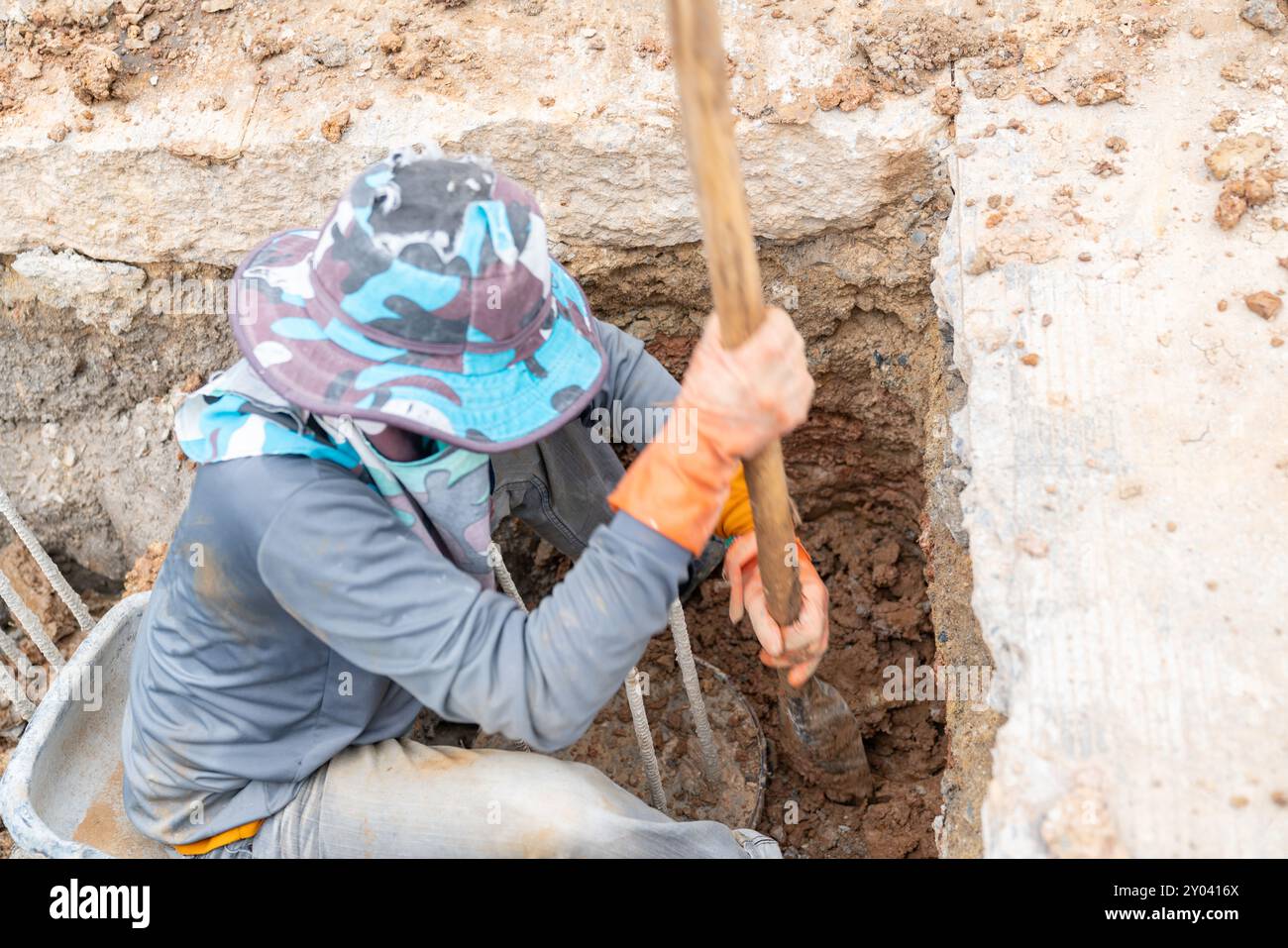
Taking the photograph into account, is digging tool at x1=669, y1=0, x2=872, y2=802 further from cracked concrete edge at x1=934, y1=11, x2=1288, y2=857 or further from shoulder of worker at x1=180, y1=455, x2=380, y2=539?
shoulder of worker at x1=180, y1=455, x2=380, y2=539

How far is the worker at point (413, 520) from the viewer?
5.30 feet

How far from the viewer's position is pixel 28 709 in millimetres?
2678

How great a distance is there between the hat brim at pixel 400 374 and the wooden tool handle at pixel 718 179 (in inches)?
13.3

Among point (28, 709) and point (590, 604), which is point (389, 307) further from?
point (28, 709)

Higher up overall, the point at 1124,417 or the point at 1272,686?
the point at 1124,417

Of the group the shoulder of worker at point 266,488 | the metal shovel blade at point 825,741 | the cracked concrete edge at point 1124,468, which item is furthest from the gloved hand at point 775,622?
the shoulder of worker at point 266,488

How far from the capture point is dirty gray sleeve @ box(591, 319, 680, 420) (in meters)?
2.16

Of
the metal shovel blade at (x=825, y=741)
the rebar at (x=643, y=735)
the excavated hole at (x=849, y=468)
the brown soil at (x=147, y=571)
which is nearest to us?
the rebar at (x=643, y=735)

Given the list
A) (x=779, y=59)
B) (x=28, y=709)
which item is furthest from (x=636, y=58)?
(x=28, y=709)

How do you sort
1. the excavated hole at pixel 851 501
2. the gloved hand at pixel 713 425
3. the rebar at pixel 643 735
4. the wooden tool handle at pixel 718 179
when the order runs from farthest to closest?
1. the excavated hole at pixel 851 501
2. the rebar at pixel 643 735
3. the gloved hand at pixel 713 425
4. the wooden tool handle at pixel 718 179

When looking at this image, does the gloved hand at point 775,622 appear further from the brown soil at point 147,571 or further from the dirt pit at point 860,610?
the brown soil at point 147,571

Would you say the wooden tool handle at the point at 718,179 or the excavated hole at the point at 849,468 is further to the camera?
the excavated hole at the point at 849,468

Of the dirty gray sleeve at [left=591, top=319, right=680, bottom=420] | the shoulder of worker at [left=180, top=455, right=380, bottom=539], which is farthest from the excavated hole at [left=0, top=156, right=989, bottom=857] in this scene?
the shoulder of worker at [left=180, top=455, right=380, bottom=539]

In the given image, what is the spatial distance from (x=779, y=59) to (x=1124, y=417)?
118 cm
